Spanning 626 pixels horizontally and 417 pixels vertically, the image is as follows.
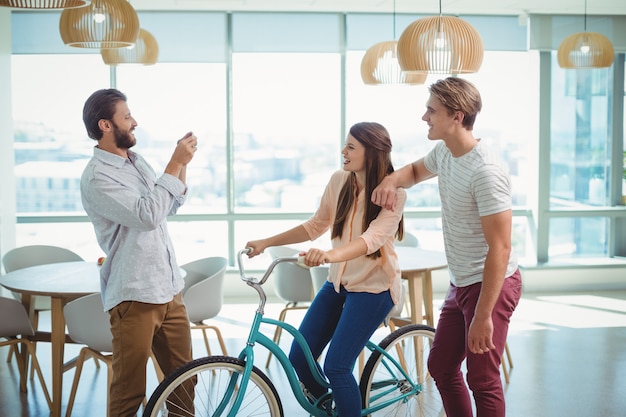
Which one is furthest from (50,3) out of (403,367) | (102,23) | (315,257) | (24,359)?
(24,359)

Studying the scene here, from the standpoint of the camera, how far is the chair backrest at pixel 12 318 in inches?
178

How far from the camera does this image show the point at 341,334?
126 inches

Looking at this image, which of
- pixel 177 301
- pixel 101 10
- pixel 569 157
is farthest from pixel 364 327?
pixel 569 157

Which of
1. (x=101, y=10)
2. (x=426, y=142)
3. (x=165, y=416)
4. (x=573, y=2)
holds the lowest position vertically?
(x=165, y=416)

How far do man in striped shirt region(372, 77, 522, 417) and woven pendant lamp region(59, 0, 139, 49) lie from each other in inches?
85.2

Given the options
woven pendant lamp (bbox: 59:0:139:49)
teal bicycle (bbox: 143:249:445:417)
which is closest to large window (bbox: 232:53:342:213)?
woven pendant lamp (bbox: 59:0:139:49)

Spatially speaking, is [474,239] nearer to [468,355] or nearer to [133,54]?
[468,355]

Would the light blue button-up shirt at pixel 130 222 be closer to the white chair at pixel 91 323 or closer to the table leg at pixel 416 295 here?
the white chair at pixel 91 323

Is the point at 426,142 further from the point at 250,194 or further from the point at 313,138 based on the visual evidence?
the point at 250,194

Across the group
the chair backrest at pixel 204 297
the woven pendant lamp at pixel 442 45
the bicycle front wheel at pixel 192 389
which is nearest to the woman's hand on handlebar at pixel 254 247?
the bicycle front wheel at pixel 192 389

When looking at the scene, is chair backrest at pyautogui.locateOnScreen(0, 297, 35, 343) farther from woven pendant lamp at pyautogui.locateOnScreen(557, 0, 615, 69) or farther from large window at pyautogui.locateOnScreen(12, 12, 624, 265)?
woven pendant lamp at pyautogui.locateOnScreen(557, 0, 615, 69)

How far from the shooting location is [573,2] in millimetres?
7555

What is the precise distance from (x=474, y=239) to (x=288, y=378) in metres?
0.94

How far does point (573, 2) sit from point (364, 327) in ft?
17.9
